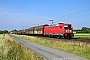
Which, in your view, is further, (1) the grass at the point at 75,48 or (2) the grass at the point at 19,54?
(1) the grass at the point at 75,48

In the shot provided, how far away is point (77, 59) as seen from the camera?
1366 centimetres

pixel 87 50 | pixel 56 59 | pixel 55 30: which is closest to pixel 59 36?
pixel 55 30

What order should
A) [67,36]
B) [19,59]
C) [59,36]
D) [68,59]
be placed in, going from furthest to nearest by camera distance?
[59,36]
[67,36]
[19,59]
[68,59]

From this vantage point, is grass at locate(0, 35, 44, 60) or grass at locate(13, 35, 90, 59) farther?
grass at locate(13, 35, 90, 59)

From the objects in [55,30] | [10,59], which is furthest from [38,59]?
[55,30]

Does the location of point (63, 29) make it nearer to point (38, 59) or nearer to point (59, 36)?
point (59, 36)

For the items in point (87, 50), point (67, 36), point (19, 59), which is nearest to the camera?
point (19, 59)

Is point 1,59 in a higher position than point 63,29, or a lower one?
lower

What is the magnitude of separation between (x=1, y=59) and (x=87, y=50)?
24.2 ft

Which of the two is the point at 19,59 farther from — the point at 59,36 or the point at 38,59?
the point at 59,36

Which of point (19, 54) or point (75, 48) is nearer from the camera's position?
point (19, 54)

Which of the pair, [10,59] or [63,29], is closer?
[10,59]

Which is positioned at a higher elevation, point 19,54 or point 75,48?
point 75,48

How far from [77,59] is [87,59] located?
65 cm
